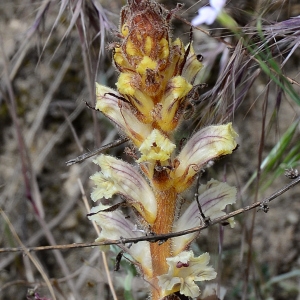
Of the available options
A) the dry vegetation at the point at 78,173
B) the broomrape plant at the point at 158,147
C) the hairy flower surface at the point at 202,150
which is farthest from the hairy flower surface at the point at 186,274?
Answer: the dry vegetation at the point at 78,173

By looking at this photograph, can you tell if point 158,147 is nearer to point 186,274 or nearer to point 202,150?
point 202,150

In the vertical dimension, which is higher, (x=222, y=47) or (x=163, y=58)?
(x=222, y=47)

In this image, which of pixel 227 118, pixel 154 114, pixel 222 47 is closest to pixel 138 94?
pixel 154 114

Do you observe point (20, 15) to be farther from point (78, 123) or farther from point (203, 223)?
point (203, 223)

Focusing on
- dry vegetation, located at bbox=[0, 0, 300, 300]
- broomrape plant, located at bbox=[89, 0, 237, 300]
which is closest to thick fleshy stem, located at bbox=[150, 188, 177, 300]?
broomrape plant, located at bbox=[89, 0, 237, 300]

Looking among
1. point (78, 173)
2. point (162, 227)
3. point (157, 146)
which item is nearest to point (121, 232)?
point (162, 227)

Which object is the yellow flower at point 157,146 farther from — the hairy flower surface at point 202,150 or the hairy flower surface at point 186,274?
the hairy flower surface at point 186,274

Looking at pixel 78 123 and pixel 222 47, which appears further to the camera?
pixel 78 123
